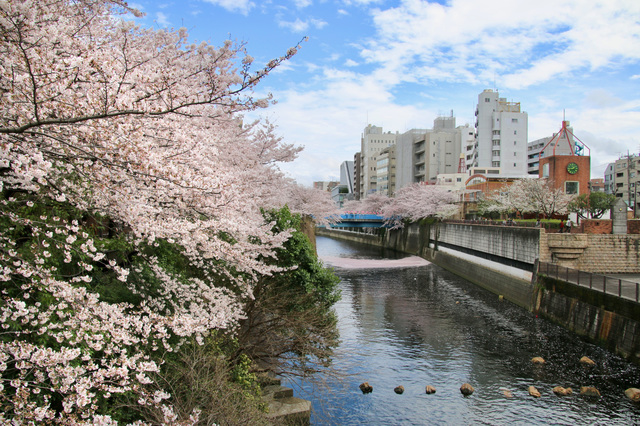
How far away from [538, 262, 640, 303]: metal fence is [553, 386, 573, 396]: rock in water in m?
3.89

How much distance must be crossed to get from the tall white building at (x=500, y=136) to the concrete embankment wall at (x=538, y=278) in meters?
29.7

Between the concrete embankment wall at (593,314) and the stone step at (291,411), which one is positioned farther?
the concrete embankment wall at (593,314)

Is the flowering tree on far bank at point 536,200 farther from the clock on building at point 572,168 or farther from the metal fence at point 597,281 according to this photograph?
the metal fence at point 597,281

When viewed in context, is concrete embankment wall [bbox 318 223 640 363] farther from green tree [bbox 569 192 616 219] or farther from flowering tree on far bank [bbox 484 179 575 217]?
green tree [bbox 569 192 616 219]

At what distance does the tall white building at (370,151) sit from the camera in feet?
349

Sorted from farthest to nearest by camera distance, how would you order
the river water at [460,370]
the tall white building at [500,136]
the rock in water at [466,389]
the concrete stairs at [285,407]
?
the tall white building at [500,136], the rock in water at [466,389], the river water at [460,370], the concrete stairs at [285,407]

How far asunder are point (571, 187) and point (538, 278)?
23.0 metres

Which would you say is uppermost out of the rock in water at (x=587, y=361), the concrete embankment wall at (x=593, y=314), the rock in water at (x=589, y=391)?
the concrete embankment wall at (x=593, y=314)

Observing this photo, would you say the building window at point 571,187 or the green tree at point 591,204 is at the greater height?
the building window at point 571,187

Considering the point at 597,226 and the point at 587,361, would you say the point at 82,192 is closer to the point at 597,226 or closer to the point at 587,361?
the point at 587,361

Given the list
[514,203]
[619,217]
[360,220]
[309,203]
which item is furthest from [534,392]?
[360,220]

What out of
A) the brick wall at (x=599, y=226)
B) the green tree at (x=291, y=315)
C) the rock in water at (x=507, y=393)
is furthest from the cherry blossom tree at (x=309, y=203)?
the rock in water at (x=507, y=393)

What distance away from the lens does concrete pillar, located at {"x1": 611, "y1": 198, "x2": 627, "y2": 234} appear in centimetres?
2173

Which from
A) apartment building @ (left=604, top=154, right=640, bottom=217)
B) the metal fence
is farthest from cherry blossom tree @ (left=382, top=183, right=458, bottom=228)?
apartment building @ (left=604, top=154, right=640, bottom=217)
